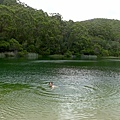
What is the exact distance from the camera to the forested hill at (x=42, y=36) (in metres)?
88.1

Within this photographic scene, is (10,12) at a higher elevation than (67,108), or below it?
higher

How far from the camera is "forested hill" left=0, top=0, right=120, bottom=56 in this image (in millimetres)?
88062

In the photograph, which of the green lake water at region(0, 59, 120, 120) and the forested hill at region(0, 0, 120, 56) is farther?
the forested hill at region(0, 0, 120, 56)

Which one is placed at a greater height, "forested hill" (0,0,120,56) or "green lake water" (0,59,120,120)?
"forested hill" (0,0,120,56)

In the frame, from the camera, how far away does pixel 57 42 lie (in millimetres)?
106188

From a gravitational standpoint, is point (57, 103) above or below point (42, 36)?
below

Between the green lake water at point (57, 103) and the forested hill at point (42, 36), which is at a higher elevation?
the forested hill at point (42, 36)

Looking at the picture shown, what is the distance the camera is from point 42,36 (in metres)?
102

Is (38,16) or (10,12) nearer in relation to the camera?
(10,12)

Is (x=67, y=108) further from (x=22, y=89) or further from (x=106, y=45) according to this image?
(x=106, y=45)

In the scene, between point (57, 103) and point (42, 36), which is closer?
point (57, 103)

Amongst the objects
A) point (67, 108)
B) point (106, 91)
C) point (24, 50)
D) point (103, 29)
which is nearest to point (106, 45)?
point (103, 29)

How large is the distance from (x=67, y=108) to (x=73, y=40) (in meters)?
95.3

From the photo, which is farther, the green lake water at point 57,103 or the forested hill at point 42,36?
the forested hill at point 42,36
